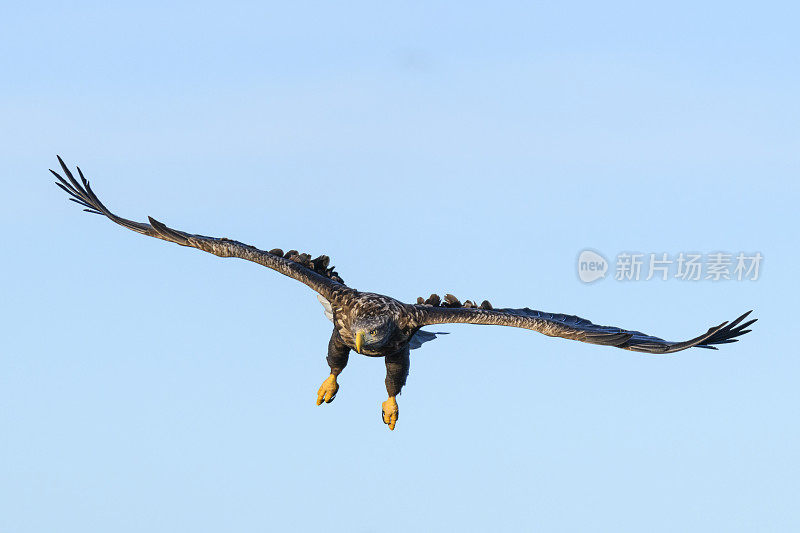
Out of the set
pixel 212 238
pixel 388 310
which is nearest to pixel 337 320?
pixel 388 310

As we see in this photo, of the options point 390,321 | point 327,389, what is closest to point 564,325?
point 390,321

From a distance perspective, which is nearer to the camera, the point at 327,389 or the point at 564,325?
the point at 564,325

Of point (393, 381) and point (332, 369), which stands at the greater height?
point (332, 369)

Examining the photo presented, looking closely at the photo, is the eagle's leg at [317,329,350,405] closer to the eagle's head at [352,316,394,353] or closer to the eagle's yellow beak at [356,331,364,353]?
the eagle's head at [352,316,394,353]

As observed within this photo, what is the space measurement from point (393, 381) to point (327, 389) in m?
1.37

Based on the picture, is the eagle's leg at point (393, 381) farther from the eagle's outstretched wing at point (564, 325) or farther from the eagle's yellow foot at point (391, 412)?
the eagle's outstretched wing at point (564, 325)

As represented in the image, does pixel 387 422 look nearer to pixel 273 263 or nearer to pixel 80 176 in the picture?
pixel 273 263

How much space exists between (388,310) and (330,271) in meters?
2.61

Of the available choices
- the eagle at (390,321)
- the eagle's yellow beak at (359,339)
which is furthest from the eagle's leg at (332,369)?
the eagle's yellow beak at (359,339)

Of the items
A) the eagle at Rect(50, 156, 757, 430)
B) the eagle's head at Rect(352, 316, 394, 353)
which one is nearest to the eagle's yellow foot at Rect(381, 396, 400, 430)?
the eagle at Rect(50, 156, 757, 430)

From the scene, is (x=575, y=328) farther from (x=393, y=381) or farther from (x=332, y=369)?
(x=332, y=369)

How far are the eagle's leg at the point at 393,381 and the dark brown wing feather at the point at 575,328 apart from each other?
3.12ft

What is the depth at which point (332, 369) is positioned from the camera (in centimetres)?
3023

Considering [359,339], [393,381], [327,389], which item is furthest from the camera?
[327,389]
